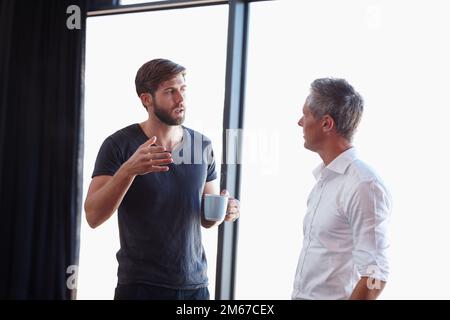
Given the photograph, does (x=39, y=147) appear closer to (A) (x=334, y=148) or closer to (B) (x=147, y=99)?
(B) (x=147, y=99)

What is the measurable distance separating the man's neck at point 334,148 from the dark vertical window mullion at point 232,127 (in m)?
0.66

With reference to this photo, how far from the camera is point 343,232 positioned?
1.58 m

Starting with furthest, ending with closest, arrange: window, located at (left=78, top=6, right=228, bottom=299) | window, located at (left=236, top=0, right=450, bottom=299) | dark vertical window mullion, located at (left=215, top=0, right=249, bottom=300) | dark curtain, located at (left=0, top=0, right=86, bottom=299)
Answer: dark curtain, located at (left=0, top=0, right=86, bottom=299)
window, located at (left=78, top=6, right=228, bottom=299)
dark vertical window mullion, located at (left=215, top=0, right=249, bottom=300)
window, located at (left=236, top=0, right=450, bottom=299)

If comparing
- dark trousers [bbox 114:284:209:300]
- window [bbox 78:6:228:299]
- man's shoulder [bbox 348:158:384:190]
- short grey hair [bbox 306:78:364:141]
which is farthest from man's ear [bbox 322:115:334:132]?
window [bbox 78:6:228:299]

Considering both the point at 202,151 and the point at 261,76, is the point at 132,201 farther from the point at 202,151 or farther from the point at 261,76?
the point at 261,76

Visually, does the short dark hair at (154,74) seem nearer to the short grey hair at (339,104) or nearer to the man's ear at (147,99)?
the man's ear at (147,99)

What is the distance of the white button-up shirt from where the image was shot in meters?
1.51

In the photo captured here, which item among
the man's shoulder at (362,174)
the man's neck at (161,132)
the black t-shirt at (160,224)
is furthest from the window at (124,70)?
the man's shoulder at (362,174)

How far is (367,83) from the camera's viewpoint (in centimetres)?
213

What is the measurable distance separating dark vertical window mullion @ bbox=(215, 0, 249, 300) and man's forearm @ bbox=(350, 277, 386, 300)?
2.87 ft

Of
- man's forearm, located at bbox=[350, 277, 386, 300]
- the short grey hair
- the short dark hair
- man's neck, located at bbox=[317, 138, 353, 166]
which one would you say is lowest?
man's forearm, located at bbox=[350, 277, 386, 300]

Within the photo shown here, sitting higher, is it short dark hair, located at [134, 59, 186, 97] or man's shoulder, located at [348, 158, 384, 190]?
short dark hair, located at [134, 59, 186, 97]

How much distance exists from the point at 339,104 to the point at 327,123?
0.06 meters

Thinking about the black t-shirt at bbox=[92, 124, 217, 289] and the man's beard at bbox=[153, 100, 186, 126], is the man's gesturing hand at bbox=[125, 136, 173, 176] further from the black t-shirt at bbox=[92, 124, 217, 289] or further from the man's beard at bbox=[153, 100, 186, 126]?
the man's beard at bbox=[153, 100, 186, 126]
